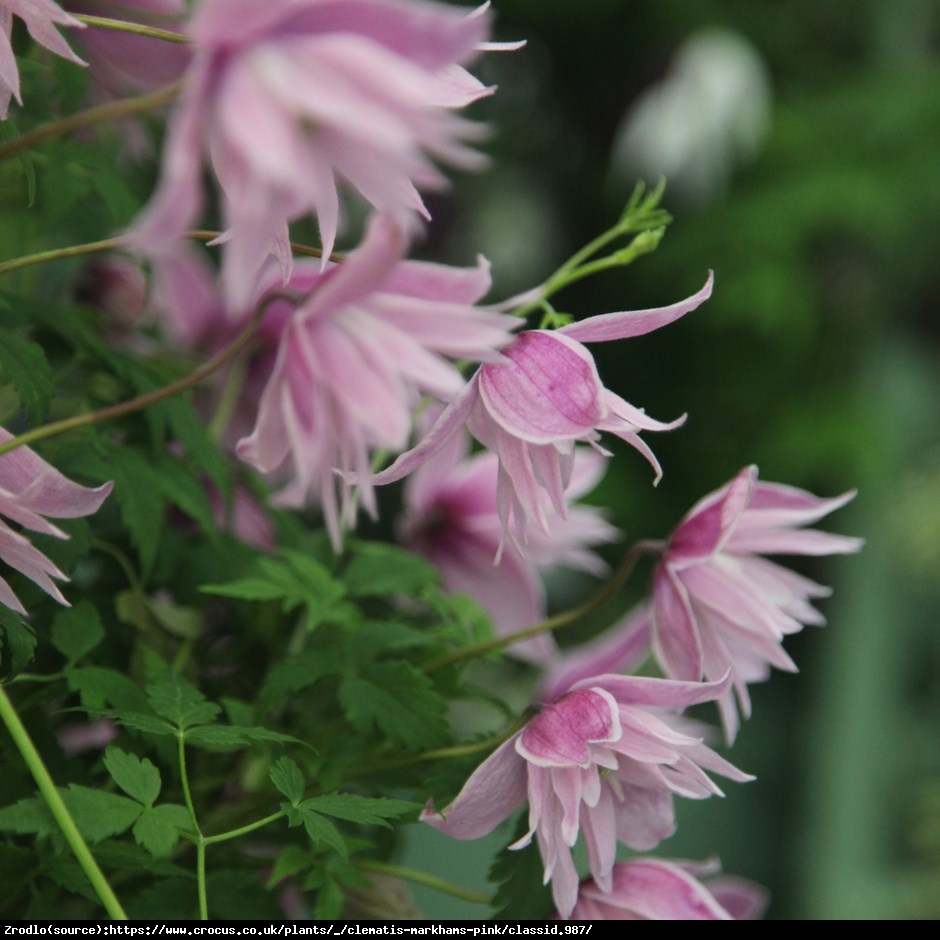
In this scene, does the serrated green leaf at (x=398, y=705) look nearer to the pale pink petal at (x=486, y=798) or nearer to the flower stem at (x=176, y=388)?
the pale pink petal at (x=486, y=798)

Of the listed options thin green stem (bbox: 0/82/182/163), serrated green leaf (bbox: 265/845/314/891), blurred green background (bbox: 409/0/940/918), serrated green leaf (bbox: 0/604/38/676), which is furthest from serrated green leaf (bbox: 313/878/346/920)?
blurred green background (bbox: 409/0/940/918)

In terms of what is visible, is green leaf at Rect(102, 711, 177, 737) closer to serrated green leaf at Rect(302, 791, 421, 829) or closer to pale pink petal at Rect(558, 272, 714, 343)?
serrated green leaf at Rect(302, 791, 421, 829)

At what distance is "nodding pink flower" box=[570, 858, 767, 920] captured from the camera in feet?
1.26

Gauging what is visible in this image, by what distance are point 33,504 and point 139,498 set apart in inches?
2.6

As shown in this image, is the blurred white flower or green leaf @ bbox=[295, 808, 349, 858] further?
the blurred white flower

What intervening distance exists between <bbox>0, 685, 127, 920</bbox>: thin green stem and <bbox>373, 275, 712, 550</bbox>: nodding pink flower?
11 centimetres

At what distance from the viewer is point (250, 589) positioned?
40 centimetres

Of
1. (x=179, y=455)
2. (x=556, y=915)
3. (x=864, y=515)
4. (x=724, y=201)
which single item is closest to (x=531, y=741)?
(x=556, y=915)

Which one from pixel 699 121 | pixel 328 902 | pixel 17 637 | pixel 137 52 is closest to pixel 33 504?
pixel 17 637

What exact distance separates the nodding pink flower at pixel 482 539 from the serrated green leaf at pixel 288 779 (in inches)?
8.1

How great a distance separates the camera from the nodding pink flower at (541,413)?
315 millimetres

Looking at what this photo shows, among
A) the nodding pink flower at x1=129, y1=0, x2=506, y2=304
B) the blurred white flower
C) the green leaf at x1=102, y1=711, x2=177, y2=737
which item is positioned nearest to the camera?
the nodding pink flower at x1=129, y1=0, x2=506, y2=304

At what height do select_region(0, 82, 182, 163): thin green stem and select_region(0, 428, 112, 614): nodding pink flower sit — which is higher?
select_region(0, 82, 182, 163): thin green stem

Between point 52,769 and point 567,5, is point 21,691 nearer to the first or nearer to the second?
point 52,769
